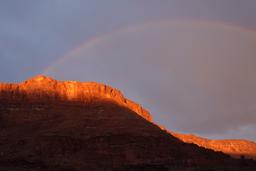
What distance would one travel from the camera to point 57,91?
152 m

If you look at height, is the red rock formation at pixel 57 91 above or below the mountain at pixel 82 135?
above

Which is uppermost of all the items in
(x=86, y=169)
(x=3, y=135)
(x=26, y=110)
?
(x=26, y=110)

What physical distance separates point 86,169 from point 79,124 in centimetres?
3808

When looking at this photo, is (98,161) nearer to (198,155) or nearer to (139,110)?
Answer: (198,155)

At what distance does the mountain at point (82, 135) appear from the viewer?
316 feet

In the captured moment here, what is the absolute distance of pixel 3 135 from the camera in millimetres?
120750

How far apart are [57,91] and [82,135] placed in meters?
37.8

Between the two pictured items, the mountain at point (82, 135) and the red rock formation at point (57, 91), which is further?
the red rock formation at point (57, 91)

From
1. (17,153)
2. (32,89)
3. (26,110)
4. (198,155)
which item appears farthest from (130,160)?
(32,89)

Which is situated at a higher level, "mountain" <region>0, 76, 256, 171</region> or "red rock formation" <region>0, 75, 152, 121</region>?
"red rock formation" <region>0, 75, 152, 121</region>

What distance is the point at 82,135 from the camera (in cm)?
11738

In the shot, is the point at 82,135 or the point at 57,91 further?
the point at 57,91

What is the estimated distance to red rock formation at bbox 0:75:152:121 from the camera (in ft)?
481

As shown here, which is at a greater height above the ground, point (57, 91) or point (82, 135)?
point (57, 91)
